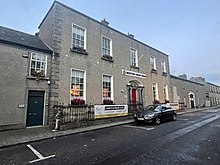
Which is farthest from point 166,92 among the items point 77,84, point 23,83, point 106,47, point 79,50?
point 23,83

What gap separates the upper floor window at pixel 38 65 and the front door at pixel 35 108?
1.35 m

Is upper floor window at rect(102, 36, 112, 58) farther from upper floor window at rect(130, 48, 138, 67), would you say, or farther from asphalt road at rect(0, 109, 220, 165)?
asphalt road at rect(0, 109, 220, 165)

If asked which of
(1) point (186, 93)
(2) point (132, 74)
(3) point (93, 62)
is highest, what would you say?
(3) point (93, 62)

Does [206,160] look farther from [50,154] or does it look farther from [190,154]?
[50,154]

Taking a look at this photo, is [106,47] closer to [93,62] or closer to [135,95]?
[93,62]

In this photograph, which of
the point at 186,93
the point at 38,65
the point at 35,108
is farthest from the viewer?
the point at 186,93

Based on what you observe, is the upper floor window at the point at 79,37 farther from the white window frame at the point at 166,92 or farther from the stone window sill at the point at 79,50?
the white window frame at the point at 166,92

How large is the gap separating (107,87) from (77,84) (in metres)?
3.22

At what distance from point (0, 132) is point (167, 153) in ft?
29.3

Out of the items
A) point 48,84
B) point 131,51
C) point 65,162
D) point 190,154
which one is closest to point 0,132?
point 48,84

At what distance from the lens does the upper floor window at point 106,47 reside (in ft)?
50.0

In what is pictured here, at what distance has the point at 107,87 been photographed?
14773 millimetres

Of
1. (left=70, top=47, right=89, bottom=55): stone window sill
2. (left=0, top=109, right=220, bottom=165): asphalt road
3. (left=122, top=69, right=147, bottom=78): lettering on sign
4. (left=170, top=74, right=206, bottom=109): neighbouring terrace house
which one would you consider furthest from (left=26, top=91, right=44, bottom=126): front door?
(left=170, top=74, right=206, bottom=109): neighbouring terrace house

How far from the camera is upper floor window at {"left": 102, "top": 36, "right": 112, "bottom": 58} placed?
600 inches
